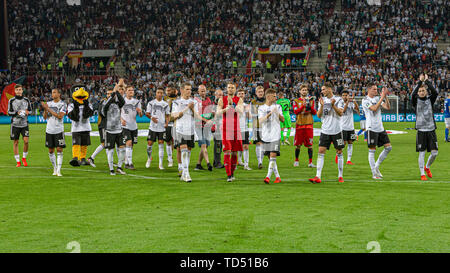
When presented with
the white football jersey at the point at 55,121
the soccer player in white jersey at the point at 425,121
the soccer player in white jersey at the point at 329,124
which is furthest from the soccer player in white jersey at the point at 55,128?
the soccer player in white jersey at the point at 425,121

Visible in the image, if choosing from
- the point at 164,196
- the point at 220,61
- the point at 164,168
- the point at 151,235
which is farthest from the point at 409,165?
the point at 220,61

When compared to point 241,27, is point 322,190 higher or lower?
lower

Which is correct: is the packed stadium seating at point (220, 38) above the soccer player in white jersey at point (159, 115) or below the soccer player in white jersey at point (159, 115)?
above

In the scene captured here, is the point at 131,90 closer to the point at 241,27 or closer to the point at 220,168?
the point at 220,168

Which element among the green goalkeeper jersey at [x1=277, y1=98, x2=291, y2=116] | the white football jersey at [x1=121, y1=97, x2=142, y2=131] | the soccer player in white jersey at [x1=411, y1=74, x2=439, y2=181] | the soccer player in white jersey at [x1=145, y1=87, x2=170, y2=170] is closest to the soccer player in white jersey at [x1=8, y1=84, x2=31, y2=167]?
the white football jersey at [x1=121, y1=97, x2=142, y2=131]

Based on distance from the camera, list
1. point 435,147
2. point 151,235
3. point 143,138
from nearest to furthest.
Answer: point 151,235
point 435,147
point 143,138

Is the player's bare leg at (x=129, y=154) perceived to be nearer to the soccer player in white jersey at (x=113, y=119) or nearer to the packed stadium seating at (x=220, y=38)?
the soccer player in white jersey at (x=113, y=119)

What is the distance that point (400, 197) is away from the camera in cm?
938

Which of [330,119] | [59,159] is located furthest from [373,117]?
[59,159]

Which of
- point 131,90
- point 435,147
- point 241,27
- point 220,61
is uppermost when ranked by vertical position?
point 241,27

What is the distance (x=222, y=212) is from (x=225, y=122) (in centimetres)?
359

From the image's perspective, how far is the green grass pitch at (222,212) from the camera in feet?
20.8

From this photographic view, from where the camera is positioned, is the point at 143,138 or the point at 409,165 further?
the point at 143,138

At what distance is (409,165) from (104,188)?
8.49 meters
